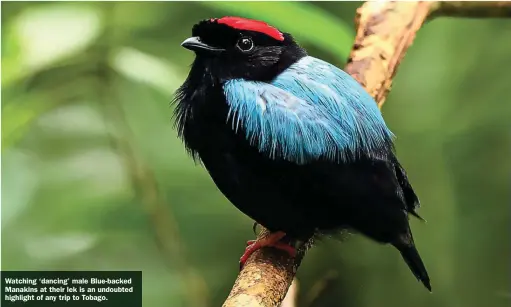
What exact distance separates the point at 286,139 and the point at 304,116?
7cm

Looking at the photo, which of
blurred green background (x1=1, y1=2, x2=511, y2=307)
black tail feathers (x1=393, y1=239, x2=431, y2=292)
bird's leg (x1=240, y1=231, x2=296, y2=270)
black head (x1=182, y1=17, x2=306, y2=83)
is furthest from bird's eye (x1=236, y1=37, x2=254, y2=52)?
black tail feathers (x1=393, y1=239, x2=431, y2=292)

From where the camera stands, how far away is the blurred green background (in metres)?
1.59

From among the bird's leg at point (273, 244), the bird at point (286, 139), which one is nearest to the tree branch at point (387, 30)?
the bird's leg at point (273, 244)

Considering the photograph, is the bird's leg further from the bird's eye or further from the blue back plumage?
the bird's eye

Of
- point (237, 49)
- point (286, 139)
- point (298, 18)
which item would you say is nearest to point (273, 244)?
point (286, 139)

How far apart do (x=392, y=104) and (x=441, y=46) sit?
0.74ft

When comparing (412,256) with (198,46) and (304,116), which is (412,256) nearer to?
(304,116)

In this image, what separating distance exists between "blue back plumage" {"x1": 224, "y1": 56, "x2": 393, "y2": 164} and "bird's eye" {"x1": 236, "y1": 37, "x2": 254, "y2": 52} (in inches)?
2.8

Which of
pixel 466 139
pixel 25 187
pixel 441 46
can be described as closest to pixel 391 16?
pixel 441 46

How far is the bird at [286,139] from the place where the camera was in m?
1.19

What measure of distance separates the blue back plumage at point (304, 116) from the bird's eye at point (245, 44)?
0.07 m

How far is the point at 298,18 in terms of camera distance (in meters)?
1.59

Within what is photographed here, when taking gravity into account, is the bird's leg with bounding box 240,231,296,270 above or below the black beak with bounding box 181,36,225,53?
below

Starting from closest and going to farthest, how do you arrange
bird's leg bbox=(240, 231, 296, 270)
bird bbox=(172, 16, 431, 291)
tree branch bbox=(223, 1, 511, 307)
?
bird bbox=(172, 16, 431, 291) < bird's leg bbox=(240, 231, 296, 270) < tree branch bbox=(223, 1, 511, 307)
